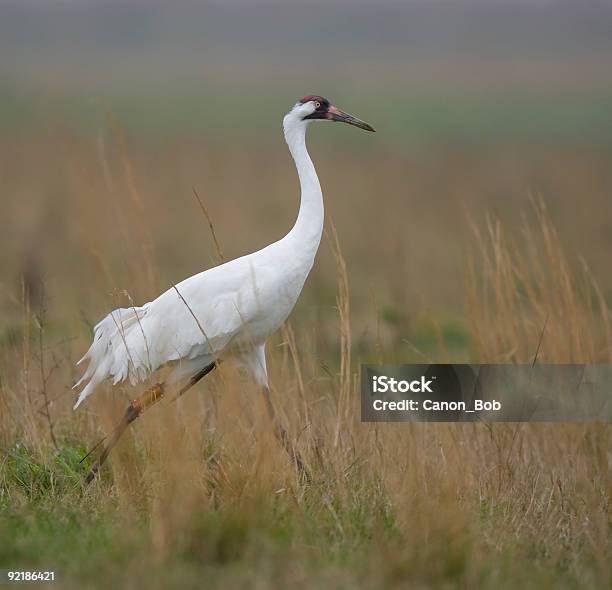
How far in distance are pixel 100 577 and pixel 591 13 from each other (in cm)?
12218

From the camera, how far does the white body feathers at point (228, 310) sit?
620cm

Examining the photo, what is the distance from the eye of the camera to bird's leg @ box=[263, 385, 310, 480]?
5895 millimetres

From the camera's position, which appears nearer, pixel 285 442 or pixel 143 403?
pixel 285 442

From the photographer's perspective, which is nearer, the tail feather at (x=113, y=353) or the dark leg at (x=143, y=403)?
the dark leg at (x=143, y=403)

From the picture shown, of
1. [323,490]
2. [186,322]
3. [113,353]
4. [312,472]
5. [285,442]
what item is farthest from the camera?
[113,353]

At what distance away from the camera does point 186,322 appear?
6.29 meters

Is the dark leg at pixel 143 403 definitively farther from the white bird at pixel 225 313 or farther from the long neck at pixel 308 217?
the long neck at pixel 308 217

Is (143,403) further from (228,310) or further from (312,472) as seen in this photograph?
(312,472)

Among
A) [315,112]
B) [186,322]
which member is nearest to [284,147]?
[315,112]

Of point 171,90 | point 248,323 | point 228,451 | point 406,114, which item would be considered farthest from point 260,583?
point 171,90

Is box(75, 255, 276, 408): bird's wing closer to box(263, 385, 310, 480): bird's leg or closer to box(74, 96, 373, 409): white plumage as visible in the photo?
box(74, 96, 373, 409): white plumage

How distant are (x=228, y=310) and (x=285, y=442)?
0.75 metres

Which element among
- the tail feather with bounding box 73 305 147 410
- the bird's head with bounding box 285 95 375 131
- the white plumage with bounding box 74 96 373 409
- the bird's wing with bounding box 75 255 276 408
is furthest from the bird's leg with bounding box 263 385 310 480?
the bird's head with bounding box 285 95 375 131

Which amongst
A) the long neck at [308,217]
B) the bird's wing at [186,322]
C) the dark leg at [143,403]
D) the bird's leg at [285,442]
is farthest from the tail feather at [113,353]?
the long neck at [308,217]
